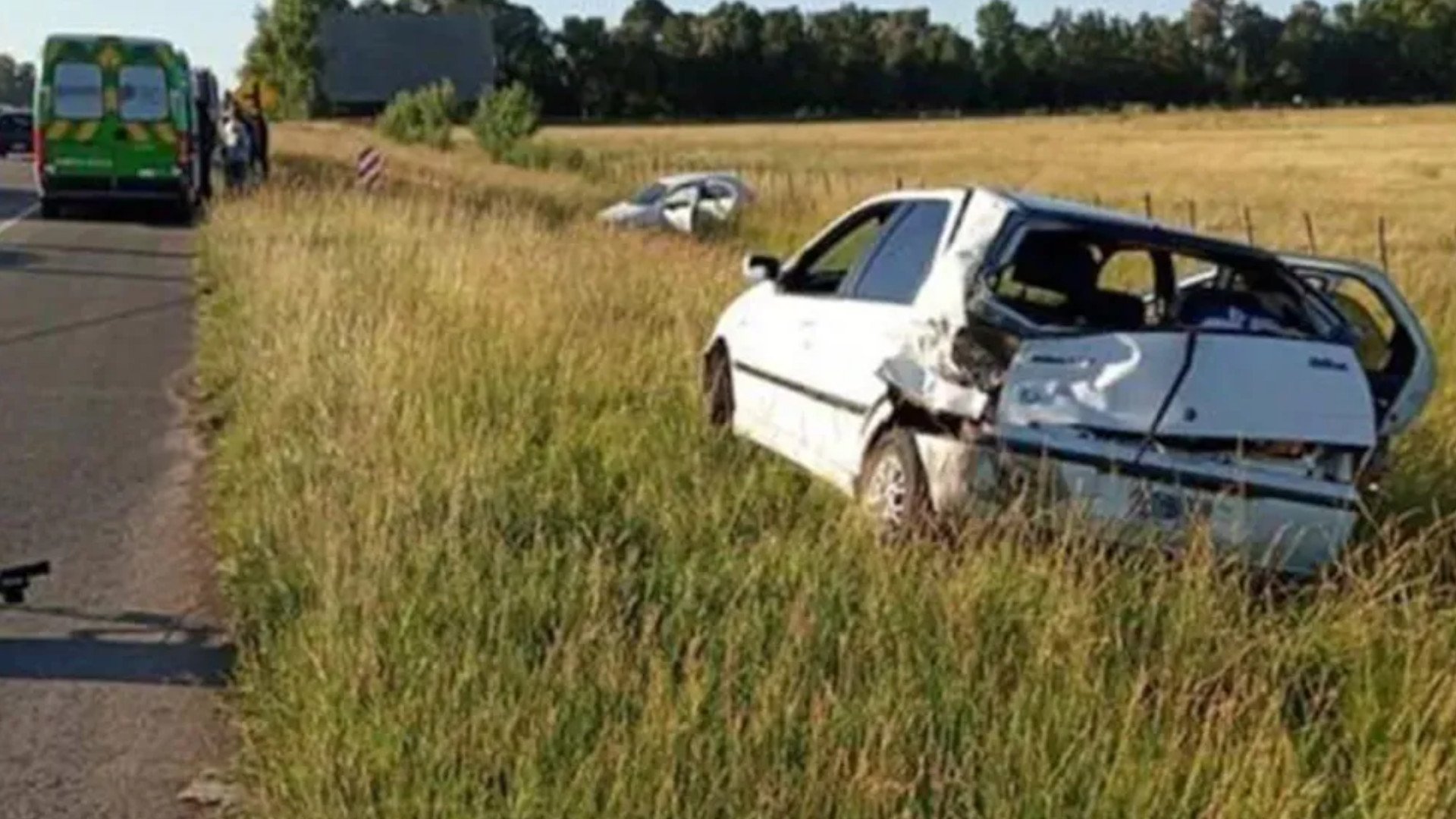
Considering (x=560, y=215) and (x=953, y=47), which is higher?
(x=953, y=47)

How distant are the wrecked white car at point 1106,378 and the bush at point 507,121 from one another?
42147 millimetres

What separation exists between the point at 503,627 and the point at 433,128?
183ft

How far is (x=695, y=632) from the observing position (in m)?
4.62

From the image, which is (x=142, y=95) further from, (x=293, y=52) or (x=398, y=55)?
(x=293, y=52)

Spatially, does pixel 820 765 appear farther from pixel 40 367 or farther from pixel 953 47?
pixel 953 47

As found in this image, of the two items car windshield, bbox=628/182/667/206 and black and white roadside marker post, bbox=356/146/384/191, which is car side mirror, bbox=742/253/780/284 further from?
car windshield, bbox=628/182/667/206

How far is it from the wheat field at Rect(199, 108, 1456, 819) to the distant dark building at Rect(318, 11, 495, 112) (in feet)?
238

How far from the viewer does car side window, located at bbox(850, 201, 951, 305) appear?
21.6 ft

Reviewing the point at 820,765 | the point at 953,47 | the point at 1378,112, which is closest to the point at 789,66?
the point at 953,47

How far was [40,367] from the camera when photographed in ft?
36.4

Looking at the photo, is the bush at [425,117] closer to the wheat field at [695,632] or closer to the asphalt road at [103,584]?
the asphalt road at [103,584]

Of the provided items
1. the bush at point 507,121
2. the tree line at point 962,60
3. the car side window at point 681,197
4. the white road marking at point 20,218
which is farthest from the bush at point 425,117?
the tree line at point 962,60

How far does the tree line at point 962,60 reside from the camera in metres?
110

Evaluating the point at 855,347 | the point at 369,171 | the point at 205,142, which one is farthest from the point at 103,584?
the point at 205,142
